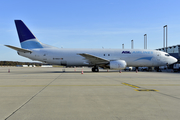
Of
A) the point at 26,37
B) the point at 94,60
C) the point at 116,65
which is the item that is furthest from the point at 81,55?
the point at 26,37

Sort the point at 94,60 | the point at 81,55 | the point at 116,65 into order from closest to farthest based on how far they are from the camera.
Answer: the point at 116,65, the point at 94,60, the point at 81,55

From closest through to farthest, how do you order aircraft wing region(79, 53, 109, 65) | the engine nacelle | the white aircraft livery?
the engine nacelle, aircraft wing region(79, 53, 109, 65), the white aircraft livery

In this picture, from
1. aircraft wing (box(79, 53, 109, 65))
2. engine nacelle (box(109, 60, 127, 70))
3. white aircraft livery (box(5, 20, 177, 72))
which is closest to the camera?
engine nacelle (box(109, 60, 127, 70))

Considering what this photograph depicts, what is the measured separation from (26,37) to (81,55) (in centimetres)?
915

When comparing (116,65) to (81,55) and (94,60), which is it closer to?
(94,60)

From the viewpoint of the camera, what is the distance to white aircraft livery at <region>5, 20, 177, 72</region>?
26.2 meters

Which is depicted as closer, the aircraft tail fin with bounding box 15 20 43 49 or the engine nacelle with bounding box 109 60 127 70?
the engine nacelle with bounding box 109 60 127 70

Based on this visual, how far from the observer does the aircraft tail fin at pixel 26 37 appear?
86.0 feet

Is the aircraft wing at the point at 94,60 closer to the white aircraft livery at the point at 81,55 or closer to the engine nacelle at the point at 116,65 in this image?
the white aircraft livery at the point at 81,55

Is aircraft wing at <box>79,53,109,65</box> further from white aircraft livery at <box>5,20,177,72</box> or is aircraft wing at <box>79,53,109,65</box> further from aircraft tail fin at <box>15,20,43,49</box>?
aircraft tail fin at <box>15,20,43,49</box>

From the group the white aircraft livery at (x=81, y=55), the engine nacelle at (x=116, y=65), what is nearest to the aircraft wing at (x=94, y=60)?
the white aircraft livery at (x=81, y=55)

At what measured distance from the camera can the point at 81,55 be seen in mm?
26734

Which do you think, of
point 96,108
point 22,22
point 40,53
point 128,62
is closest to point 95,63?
point 128,62

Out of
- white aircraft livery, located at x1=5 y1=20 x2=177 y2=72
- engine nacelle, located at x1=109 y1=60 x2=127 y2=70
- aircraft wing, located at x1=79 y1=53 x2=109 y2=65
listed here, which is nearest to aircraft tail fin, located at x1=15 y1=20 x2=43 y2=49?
white aircraft livery, located at x1=5 y1=20 x2=177 y2=72
